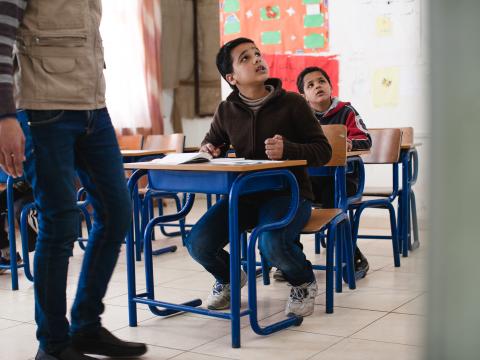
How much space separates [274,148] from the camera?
7.31 ft

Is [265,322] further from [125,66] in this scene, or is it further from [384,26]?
[125,66]

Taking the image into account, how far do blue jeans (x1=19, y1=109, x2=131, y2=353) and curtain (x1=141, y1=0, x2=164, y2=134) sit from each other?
4.33 meters

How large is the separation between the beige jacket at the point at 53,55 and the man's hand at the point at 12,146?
0.12 m

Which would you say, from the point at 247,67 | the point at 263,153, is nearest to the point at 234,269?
the point at 263,153

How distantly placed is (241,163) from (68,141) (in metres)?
0.61

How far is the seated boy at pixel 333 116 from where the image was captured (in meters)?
3.10

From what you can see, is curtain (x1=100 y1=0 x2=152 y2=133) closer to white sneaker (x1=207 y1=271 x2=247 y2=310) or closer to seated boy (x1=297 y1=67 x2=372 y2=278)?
seated boy (x1=297 y1=67 x2=372 y2=278)

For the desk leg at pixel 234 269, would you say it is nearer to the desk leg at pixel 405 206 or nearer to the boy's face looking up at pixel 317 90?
the boy's face looking up at pixel 317 90

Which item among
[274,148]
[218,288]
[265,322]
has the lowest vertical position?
[265,322]

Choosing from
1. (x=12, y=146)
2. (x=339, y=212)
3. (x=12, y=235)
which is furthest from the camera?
(x=12, y=235)

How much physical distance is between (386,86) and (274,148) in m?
2.49

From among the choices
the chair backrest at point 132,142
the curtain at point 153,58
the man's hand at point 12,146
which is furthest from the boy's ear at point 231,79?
the curtain at point 153,58

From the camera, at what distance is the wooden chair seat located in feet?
7.57

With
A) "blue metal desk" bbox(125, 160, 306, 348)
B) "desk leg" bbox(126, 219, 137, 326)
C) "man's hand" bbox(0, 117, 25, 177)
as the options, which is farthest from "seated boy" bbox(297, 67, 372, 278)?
"man's hand" bbox(0, 117, 25, 177)
